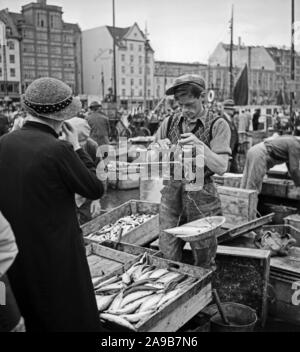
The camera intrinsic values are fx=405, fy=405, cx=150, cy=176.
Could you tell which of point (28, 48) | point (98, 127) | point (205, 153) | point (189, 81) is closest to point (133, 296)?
point (205, 153)

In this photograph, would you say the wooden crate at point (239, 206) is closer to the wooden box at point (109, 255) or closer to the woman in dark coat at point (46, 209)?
the wooden box at point (109, 255)

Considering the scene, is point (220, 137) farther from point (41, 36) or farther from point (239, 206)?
point (41, 36)

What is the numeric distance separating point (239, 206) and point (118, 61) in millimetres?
76978

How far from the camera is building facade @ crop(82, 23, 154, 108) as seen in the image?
77125mm

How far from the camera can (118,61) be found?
79.2m

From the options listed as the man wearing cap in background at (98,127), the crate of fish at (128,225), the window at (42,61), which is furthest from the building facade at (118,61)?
the crate of fish at (128,225)

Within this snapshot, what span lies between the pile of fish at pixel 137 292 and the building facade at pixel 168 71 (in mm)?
83437

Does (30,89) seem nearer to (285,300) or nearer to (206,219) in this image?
(206,219)

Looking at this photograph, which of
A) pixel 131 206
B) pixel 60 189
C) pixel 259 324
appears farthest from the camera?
pixel 131 206

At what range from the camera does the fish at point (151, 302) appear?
3383 mm

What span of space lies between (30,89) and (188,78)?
1600mm
